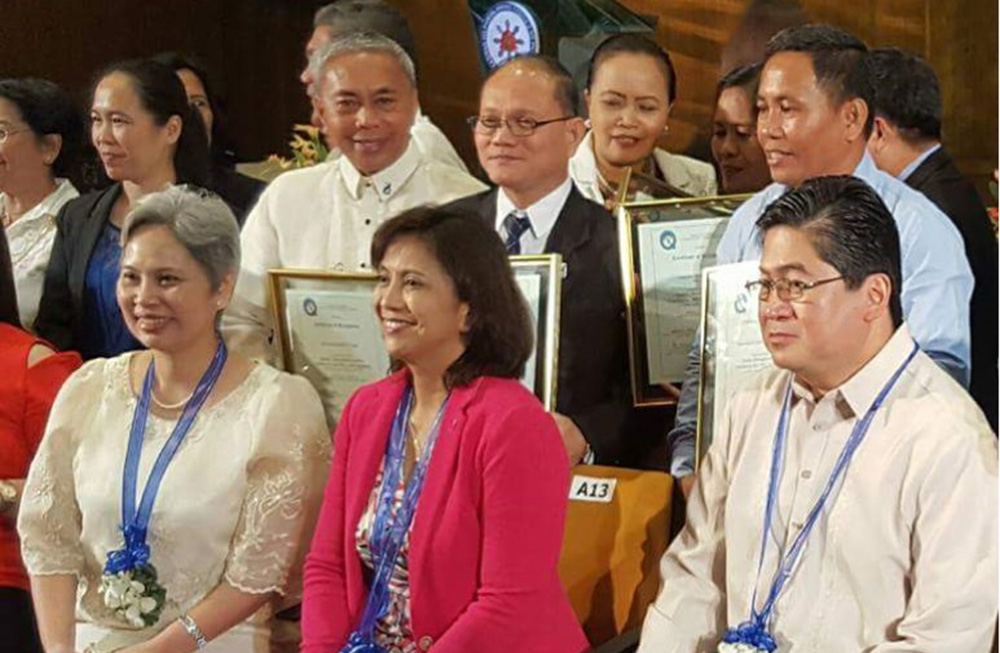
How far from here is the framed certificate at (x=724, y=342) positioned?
293 cm

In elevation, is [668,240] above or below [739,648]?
above

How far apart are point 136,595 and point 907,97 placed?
1.76 m

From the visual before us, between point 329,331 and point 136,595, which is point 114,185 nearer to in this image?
point 329,331

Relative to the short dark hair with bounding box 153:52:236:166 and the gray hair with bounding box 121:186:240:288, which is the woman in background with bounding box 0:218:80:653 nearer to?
the gray hair with bounding box 121:186:240:288

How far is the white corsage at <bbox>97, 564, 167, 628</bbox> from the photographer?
2984 mm

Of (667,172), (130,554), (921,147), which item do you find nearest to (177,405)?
(130,554)

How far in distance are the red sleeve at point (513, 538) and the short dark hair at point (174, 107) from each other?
1.53 m

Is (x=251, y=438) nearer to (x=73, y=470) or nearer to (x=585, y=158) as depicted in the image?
(x=73, y=470)

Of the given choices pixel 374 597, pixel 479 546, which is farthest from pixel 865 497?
pixel 374 597

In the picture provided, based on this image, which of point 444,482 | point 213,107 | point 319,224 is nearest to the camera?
point 444,482

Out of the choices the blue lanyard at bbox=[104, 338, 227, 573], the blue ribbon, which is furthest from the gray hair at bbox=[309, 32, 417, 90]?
the blue ribbon

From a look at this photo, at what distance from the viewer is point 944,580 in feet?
7.52

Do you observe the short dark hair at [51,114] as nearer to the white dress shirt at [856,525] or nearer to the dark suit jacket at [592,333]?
the dark suit jacket at [592,333]

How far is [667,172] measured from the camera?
147 inches
